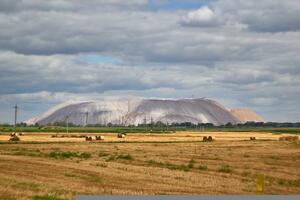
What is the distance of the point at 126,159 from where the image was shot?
50.1 metres

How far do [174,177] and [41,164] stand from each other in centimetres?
1138

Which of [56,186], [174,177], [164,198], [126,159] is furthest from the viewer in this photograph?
[126,159]

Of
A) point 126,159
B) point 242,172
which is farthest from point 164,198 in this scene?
point 126,159

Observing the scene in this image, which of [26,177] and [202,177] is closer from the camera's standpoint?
[26,177]

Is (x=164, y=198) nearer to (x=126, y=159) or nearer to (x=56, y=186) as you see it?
(x=56, y=186)

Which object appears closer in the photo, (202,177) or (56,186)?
(56,186)

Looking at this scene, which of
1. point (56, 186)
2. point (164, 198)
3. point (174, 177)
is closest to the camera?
point (164, 198)

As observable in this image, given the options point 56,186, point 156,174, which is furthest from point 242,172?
point 56,186

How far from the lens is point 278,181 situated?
113 ft

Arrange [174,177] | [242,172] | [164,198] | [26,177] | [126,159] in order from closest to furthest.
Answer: [164,198] < [26,177] < [174,177] < [242,172] < [126,159]

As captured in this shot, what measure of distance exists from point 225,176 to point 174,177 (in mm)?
3668

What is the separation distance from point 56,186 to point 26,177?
545 centimetres

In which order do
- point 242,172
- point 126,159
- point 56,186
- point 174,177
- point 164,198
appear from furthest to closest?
point 126,159 → point 242,172 → point 174,177 → point 56,186 → point 164,198

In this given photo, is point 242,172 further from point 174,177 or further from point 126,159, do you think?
point 126,159
